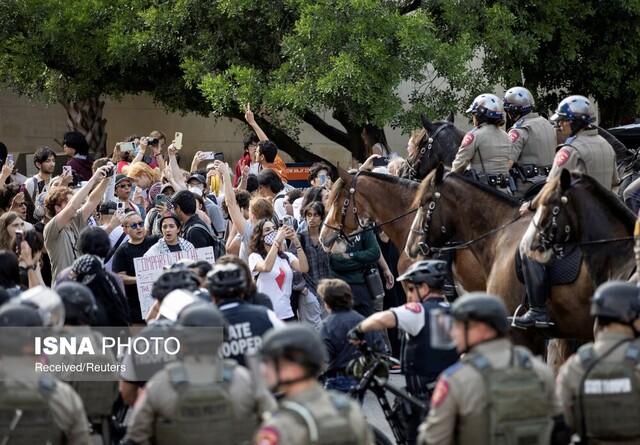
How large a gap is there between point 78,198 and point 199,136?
16.9 m

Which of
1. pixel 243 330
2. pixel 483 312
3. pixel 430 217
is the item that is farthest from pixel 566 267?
pixel 483 312

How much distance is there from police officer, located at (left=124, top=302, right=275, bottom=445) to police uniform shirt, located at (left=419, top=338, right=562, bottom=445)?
0.87 metres

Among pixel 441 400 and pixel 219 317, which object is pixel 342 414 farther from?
pixel 219 317

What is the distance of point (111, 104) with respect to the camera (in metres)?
27.4

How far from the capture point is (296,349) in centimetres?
537

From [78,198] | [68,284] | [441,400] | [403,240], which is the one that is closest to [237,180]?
[403,240]

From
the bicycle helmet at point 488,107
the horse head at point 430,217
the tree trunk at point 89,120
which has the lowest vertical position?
the horse head at point 430,217

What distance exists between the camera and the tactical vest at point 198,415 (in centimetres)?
586

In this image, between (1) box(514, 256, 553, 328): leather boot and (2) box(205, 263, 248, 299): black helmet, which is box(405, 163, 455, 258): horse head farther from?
(2) box(205, 263, 248, 299): black helmet

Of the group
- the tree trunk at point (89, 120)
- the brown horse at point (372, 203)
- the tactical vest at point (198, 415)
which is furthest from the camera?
the tree trunk at point (89, 120)

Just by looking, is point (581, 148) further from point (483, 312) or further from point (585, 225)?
point (483, 312)

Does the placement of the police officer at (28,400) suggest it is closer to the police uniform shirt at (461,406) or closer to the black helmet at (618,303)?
the police uniform shirt at (461,406)

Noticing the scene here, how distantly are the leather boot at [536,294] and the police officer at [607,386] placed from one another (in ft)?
11.9

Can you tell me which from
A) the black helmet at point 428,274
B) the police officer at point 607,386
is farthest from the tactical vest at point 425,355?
the police officer at point 607,386
